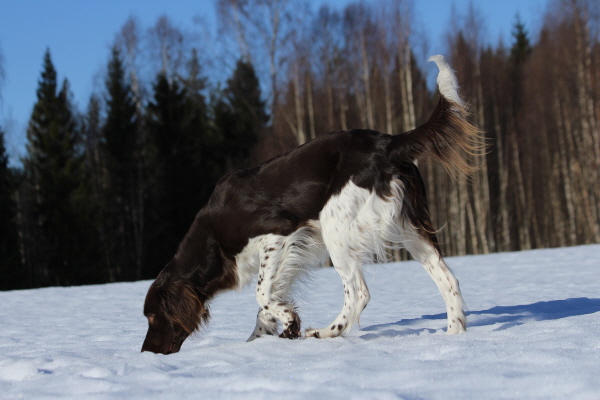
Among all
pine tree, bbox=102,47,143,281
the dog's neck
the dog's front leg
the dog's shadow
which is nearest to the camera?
the dog's front leg

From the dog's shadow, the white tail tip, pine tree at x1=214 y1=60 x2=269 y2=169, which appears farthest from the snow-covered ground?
pine tree at x1=214 y1=60 x2=269 y2=169

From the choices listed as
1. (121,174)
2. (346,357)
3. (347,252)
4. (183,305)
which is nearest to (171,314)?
(183,305)

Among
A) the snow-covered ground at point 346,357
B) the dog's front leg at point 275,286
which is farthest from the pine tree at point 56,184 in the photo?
the dog's front leg at point 275,286

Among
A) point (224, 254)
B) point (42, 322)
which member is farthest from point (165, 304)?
point (42, 322)

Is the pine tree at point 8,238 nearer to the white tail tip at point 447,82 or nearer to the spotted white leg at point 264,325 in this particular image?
the spotted white leg at point 264,325

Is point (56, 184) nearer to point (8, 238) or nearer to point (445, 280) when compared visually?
point (8, 238)

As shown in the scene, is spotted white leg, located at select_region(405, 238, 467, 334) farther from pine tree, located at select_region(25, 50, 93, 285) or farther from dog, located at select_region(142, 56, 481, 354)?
pine tree, located at select_region(25, 50, 93, 285)

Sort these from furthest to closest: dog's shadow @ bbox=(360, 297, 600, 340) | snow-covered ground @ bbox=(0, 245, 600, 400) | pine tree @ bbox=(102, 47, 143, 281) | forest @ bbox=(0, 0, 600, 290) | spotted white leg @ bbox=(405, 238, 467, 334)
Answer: pine tree @ bbox=(102, 47, 143, 281), forest @ bbox=(0, 0, 600, 290), dog's shadow @ bbox=(360, 297, 600, 340), spotted white leg @ bbox=(405, 238, 467, 334), snow-covered ground @ bbox=(0, 245, 600, 400)

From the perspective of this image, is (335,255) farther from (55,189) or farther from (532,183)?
(532,183)

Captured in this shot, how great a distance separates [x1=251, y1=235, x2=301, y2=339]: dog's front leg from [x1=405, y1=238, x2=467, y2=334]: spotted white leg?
31.7 inches

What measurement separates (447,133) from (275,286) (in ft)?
4.78

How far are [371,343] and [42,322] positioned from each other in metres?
3.93

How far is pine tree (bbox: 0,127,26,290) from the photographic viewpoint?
21.8m

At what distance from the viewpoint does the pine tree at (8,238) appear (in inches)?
857
